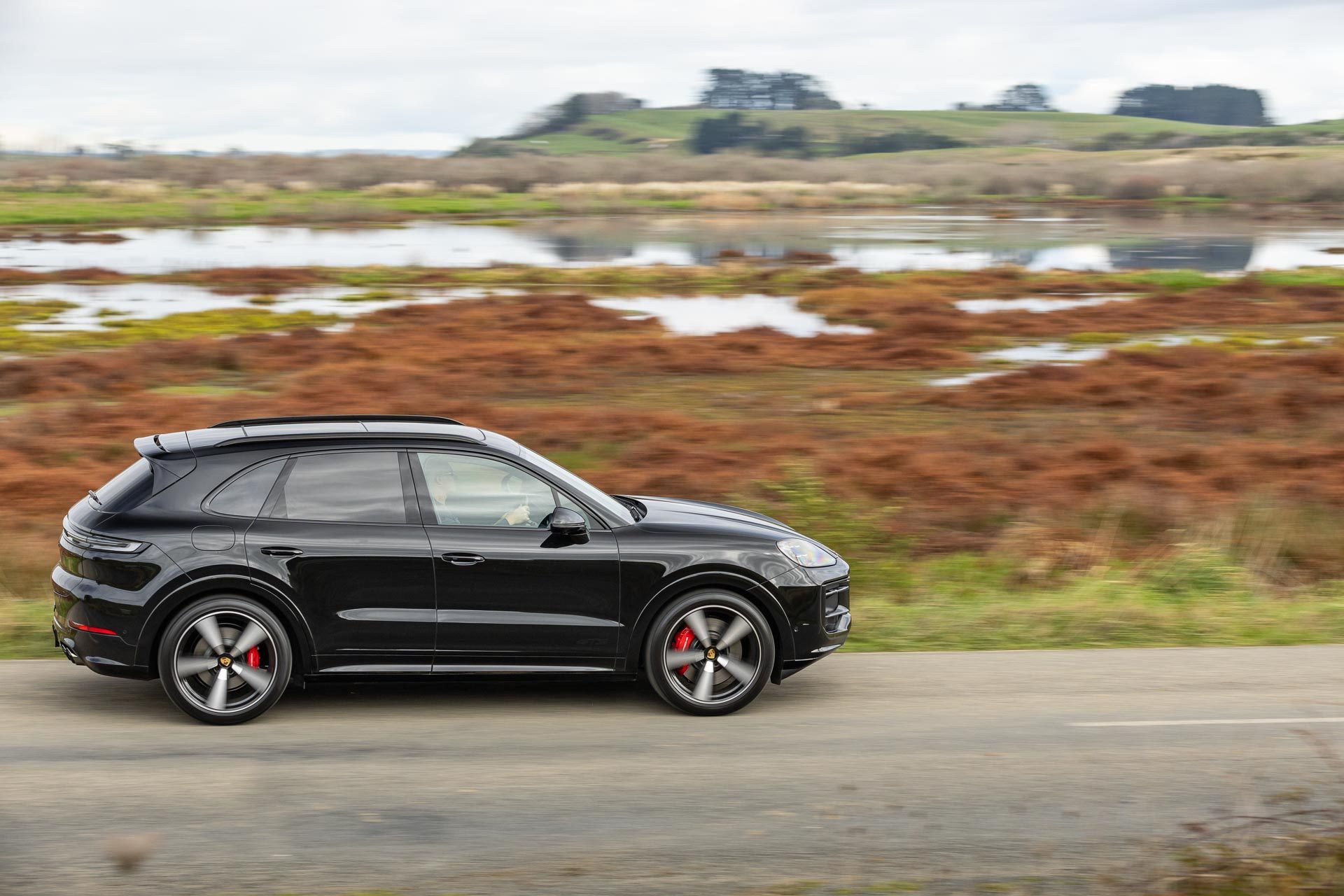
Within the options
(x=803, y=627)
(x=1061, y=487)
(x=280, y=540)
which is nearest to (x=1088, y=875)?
(x=803, y=627)

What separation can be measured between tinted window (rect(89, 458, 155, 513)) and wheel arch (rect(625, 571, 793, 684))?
2.70 m

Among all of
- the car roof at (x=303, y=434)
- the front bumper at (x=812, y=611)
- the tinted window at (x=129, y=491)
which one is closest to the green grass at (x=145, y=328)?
the car roof at (x=303, y=434)

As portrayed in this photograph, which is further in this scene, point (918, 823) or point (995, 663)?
point (995, 663)

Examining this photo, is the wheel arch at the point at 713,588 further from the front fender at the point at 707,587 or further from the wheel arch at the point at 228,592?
the wheel arch at the point at 228,592

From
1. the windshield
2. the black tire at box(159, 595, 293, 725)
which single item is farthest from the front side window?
the black tire at box(159, 595, 293, 725)

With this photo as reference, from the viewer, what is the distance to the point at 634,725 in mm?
7605

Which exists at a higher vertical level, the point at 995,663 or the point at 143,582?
the point at 143,582

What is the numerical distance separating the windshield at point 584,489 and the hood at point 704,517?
0.14 meters

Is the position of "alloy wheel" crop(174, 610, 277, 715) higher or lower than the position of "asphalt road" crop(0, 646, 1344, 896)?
higher

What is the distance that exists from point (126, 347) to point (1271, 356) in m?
26.4

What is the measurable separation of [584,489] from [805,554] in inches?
51.6

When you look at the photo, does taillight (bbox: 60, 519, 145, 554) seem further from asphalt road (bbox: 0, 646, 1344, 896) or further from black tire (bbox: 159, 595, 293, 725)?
asphalt road (bbox: 0, 646, 1344, 896)

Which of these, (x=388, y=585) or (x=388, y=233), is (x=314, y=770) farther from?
(x=388, y=233)

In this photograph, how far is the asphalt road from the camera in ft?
18.5
